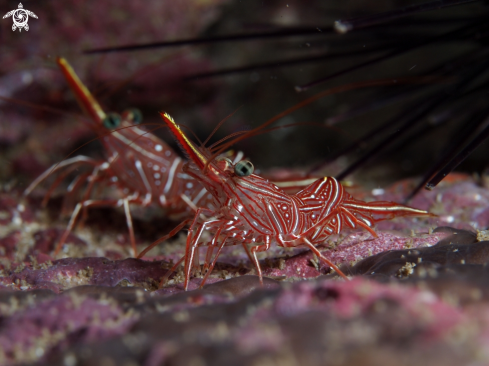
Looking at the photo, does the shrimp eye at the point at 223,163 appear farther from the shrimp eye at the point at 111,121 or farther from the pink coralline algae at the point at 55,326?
the shrimp eye at the point at 111,121

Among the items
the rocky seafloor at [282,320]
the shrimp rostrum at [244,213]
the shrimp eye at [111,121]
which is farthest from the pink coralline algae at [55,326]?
the shrimp eye at [111,121]

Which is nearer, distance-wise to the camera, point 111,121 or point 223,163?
point 223,163

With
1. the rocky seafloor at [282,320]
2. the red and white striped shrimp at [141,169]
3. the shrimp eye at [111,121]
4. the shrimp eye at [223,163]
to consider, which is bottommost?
the rocky seafloor at [282,320]

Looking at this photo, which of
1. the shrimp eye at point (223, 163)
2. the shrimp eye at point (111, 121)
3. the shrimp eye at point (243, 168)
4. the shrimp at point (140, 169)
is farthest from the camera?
the shrimp at point (140, 169)

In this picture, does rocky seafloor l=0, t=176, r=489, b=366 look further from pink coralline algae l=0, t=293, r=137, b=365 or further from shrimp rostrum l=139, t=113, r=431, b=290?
Answer: shrimp rostrum l=139, t=113, r=431, b=290

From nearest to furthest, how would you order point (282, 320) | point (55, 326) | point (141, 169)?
point (282, 320)
point (55, 326)
point (141, 169)

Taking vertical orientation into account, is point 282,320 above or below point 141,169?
below

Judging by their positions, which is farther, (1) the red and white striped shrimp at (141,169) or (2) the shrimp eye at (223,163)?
(1) the red and white striped shrimp at (141,169)

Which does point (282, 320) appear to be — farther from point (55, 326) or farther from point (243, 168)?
point (243, 168)

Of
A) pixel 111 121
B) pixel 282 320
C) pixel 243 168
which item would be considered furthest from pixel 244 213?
pixel 111 121

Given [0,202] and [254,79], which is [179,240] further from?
[254,79]

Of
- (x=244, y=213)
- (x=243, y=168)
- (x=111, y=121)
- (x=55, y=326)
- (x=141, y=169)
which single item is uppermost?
(x=111, y=121)

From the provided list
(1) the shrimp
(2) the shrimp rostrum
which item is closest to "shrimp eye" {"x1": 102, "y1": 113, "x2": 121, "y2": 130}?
(1) the shrimp
